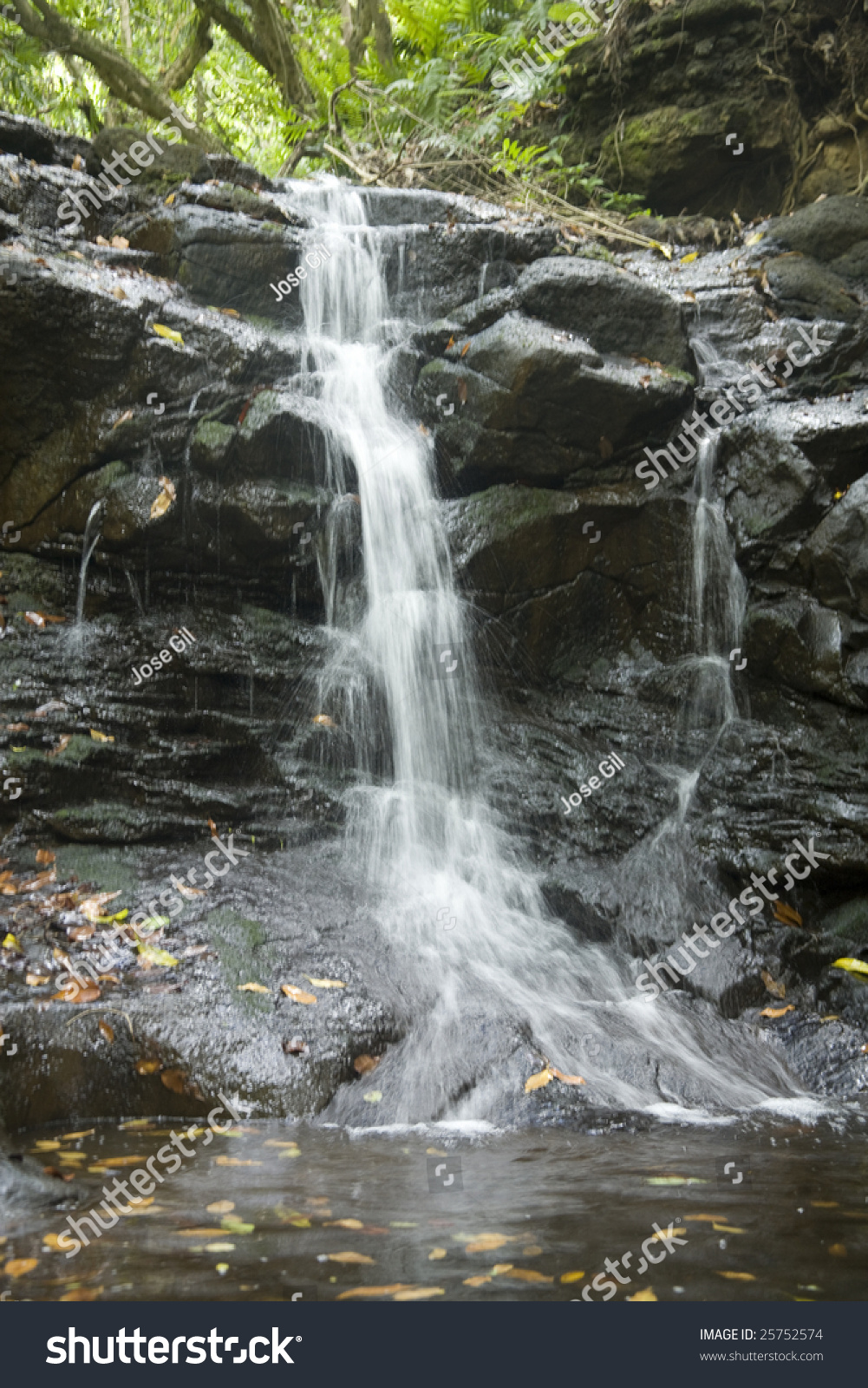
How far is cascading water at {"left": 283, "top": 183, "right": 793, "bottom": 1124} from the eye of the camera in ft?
16.0

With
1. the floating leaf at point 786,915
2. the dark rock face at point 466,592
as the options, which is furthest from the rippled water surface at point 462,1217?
the floating leaf at point 786,915

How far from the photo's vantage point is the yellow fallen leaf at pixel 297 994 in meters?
5.18

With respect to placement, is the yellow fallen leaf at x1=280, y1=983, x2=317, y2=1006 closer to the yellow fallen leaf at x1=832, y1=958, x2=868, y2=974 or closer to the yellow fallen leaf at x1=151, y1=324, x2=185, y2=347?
the yellow fallen leaf at x1=832, y1=958, x2=868, y2=974

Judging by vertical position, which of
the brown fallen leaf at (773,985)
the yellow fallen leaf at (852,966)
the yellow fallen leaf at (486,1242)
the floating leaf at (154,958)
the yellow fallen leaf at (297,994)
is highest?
the floating leaf at (154,958)

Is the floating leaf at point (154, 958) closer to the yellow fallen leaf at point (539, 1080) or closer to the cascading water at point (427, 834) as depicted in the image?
the cascading water at point (427, 834)

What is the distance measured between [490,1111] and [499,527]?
4.81m

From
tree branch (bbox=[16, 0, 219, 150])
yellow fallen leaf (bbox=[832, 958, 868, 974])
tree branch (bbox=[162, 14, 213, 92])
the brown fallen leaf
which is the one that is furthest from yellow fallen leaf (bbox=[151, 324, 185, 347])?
tree branch (bbox=[162, 14, 213, 92])

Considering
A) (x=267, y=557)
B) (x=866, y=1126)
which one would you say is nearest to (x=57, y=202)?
(x=267, y=557)

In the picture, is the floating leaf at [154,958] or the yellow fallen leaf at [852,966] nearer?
the floating leaf at [154,958]

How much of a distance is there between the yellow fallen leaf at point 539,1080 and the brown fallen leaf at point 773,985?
6.46ft

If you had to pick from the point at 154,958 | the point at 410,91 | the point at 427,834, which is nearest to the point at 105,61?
the point at 410,91

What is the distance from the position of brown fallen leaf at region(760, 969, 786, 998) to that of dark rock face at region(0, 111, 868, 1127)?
32mm

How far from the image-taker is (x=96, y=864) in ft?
20.2

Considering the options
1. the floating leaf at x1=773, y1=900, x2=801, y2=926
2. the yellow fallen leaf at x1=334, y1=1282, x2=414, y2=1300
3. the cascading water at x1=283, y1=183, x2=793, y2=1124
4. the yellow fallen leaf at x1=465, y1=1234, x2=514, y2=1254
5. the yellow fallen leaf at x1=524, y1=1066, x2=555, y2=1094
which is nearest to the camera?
the yellow fallen leaf at x1=334, y1=1282, x2=414, y2=1300
